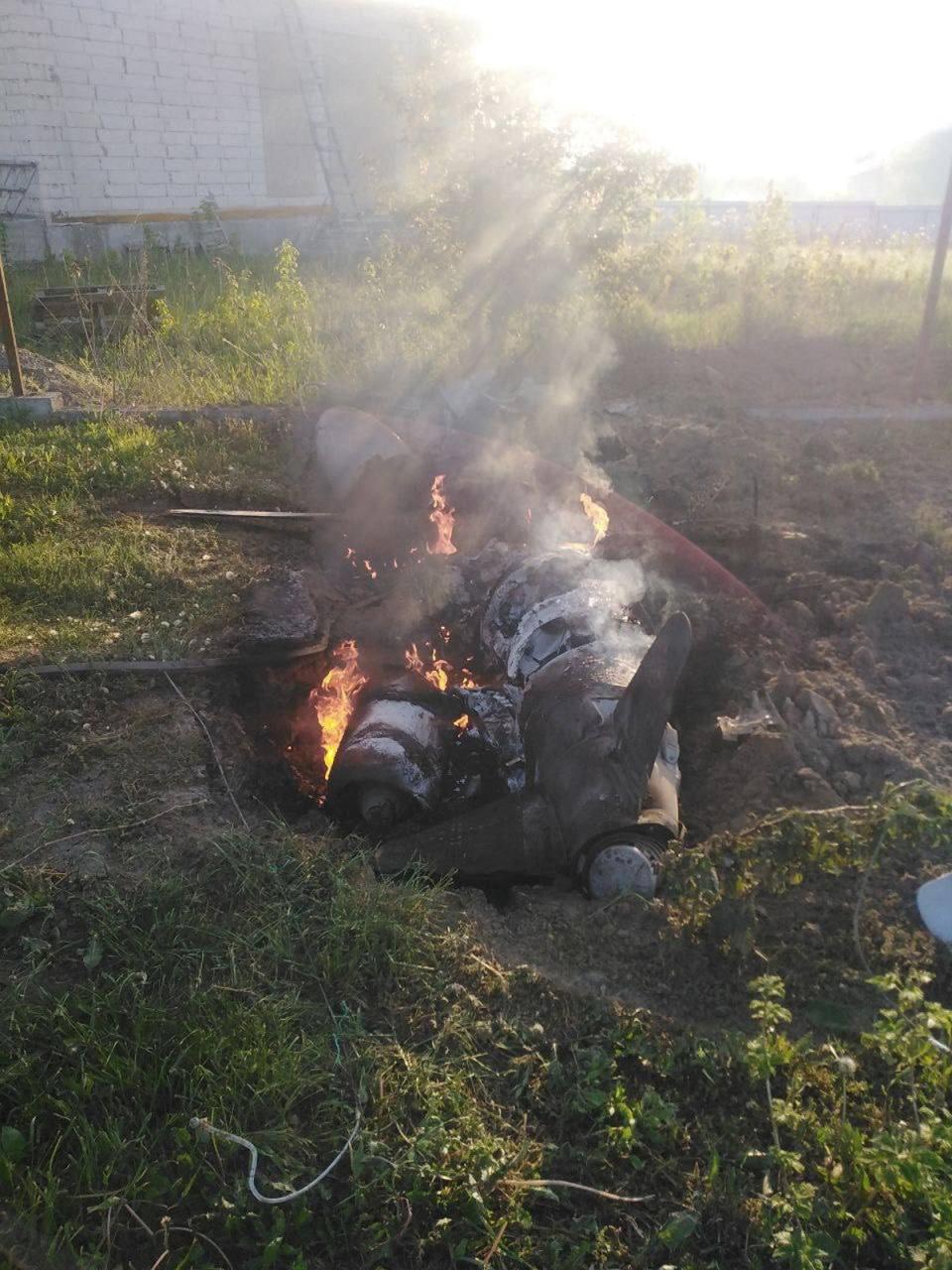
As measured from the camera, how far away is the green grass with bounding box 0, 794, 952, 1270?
6.26ft

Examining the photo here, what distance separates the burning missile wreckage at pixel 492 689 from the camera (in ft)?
10.7

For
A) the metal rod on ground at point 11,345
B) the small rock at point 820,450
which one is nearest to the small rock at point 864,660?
the small rock at point 820,450

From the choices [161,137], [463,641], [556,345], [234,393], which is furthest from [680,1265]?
[161,137]

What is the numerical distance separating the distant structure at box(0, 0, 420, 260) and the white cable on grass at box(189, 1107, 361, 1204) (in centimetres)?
1206

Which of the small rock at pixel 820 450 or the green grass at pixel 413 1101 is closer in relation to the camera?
the green grass at pixel 413 1101

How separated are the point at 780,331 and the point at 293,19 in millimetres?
13536

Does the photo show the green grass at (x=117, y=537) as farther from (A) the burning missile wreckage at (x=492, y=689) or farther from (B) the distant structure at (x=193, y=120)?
(B) the distant structure at (x=193, y=120)

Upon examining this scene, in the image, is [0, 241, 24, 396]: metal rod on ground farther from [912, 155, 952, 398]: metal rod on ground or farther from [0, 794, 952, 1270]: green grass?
[912, 155, 952, 398]: metal rod on ground

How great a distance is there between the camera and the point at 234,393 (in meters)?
7.42

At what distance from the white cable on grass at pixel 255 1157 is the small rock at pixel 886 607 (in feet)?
11.9

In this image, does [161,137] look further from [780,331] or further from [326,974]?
[326,974]

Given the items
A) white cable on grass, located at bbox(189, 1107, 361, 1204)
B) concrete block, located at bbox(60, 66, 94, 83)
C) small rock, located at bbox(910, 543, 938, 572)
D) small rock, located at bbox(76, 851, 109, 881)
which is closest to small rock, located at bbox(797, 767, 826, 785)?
white cable on grass, located at bbox(189, 1107, 361, 1204)

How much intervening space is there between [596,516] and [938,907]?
3.33 meters

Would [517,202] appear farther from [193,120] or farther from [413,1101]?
[193,120]
